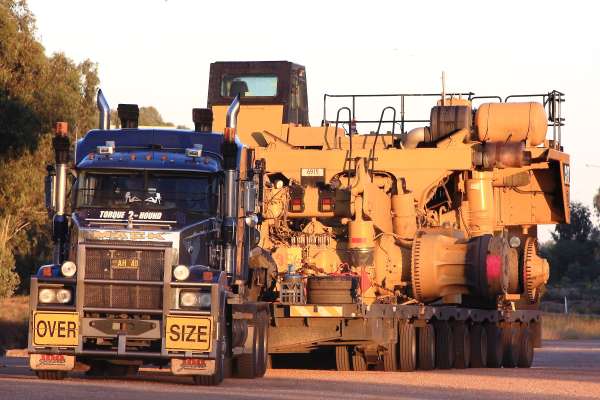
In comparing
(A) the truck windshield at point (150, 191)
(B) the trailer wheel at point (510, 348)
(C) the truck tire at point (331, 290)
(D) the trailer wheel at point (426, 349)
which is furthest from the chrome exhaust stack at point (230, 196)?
(B) the trailer wheel at point (510, 348)

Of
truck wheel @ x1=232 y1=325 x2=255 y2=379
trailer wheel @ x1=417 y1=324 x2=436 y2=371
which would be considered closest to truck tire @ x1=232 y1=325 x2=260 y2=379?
truck wheel @ x1=232 y1=325 x2=255 y2=379

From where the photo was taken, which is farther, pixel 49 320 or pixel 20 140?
pixel 20 140

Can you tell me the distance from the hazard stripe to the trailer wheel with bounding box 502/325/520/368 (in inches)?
330

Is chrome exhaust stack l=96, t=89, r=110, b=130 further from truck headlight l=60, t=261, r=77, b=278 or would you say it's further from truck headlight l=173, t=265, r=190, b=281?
truck headlight l=173, t=265, r=190, b=281

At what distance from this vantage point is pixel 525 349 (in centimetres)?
3203

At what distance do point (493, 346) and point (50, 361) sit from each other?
1254 cm

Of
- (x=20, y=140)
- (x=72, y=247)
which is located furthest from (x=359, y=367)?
(x=20, y=140)

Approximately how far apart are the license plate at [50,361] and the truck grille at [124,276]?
2.36ft

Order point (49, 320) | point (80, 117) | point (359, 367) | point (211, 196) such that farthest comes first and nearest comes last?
point (80, 117) < point (359, 367) < point (211, 196) < point (49, 320)

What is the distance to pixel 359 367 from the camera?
2495cm

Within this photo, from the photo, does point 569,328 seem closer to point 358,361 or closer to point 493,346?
point 493,346

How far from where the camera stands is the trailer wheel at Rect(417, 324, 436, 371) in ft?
85.0

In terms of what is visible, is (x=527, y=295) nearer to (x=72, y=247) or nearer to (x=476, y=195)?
(x=476, y=195)

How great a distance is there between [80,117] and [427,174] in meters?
31.9
